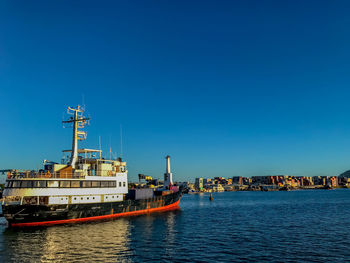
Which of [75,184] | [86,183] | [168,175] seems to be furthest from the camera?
[168,175]

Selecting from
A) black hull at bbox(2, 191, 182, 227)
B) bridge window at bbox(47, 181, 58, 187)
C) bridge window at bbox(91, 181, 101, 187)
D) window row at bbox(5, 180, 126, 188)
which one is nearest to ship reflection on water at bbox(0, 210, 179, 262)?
black hull at bbox(2, 191, 182, 227)

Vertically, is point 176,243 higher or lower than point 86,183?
lower

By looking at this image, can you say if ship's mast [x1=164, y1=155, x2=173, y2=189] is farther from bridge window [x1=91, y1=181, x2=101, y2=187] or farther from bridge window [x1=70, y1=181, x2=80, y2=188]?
bridge window [x1=70, y1=181, x2=80, y2=188]

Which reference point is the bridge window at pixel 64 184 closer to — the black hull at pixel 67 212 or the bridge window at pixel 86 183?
the bridge window at pixel 86 183

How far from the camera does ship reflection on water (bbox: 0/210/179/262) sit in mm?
24672

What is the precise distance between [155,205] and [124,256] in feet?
119

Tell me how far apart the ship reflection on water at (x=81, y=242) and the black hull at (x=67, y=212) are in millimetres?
1980

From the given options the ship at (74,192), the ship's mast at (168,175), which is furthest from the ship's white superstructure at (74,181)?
the ship's mast at (168,175)

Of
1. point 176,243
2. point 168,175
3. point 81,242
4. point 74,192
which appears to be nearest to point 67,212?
point 74,192

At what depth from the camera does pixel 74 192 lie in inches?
1734

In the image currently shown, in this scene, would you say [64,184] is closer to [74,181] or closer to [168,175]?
[74,181]

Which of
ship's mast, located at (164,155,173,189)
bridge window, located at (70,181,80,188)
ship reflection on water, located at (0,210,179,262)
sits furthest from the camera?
ship's mast, located at (164,155,173,189)

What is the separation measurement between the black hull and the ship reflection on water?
198 centimetres

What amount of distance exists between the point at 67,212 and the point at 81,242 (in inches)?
555
